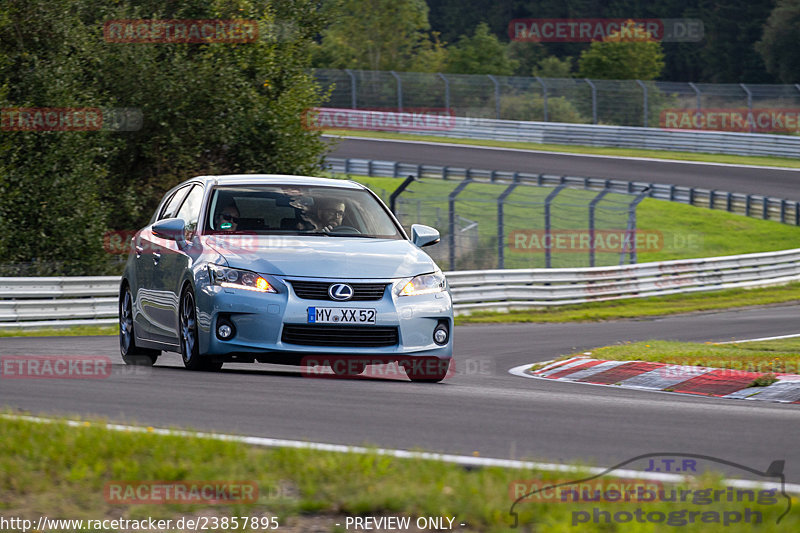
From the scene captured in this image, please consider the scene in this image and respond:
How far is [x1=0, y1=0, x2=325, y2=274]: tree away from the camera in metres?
21.2

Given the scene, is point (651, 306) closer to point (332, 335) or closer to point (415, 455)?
point (332, 335)

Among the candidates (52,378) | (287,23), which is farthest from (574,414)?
(287,23)

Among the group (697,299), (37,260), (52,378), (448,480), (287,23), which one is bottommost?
(697,299)

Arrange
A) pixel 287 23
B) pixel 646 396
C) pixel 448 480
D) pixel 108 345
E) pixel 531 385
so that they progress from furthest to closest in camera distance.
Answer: pixel 287 23 → pixel 108 345 → pixel 531 385 → pixel 646 396 → pixel 448 480

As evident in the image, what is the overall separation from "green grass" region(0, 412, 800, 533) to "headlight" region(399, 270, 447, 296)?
3644 millimetres

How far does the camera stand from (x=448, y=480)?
4.56 metres

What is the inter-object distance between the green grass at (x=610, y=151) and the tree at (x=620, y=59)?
20.5 meters

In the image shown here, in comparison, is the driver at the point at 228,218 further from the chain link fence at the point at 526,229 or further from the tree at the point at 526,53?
the tree at the point at 526,53

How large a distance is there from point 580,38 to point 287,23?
59285mm

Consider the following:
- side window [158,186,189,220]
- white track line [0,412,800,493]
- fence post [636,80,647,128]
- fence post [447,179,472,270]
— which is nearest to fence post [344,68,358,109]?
fence post [636,80,647,128]

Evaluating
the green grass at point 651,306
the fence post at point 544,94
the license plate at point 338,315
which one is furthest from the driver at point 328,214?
the fence post at point 544,94

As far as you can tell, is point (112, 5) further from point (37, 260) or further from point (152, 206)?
point (37, 260)

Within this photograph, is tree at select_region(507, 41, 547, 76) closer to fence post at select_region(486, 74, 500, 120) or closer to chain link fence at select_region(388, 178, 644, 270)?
fence post at select_region(486, 74, 500, 120)

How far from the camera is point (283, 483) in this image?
4.61 metres
